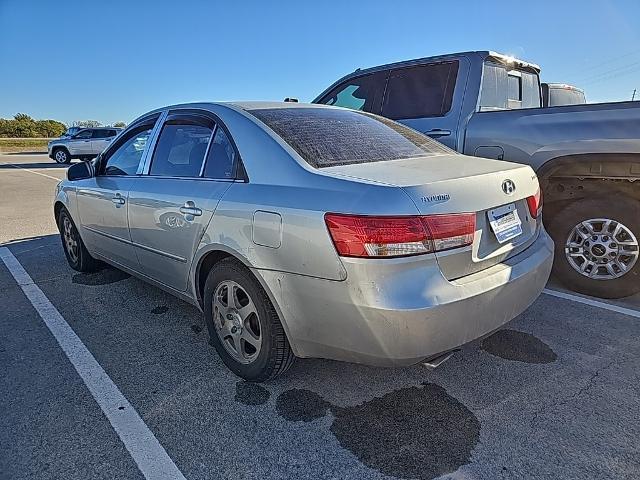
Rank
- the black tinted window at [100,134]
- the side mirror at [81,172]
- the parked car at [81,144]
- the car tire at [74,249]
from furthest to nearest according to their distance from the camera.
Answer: the black tinted window at [100,134]
the parked car at [81,144]
the car tire at [74,249]
the side mirror at [81,172]

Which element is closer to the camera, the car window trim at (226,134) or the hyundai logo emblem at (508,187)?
the hyundai logo emblem at (508,187)

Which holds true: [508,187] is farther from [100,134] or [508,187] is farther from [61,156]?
[100,134]

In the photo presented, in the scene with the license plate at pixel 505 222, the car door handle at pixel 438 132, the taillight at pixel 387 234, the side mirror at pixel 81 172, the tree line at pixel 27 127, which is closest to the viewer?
the taillight at pixel 387 234

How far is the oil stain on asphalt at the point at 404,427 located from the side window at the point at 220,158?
1.32 m

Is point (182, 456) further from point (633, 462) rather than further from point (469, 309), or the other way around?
point (633, 462)

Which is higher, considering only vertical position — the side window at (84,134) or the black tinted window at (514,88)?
the black tinted window at (514,88)

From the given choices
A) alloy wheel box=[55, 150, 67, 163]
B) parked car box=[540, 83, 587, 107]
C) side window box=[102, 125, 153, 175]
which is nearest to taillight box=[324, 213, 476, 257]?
side window box=[102, 125, 153, 175]

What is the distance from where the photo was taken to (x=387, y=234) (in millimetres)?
1929

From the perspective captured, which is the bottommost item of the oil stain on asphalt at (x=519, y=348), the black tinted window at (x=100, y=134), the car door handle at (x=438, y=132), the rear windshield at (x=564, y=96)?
the oil stain on asphalt at (x=519, y=348)

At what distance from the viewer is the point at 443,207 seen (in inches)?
79.3

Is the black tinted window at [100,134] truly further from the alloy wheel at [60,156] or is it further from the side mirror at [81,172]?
the side mirror at [81,172]

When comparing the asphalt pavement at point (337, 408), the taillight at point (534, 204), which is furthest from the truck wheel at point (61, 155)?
the taillight at point (534, 204)

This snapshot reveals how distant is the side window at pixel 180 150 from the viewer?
294 centimetres

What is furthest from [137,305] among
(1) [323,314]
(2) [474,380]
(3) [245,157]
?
(2) [474,380]
